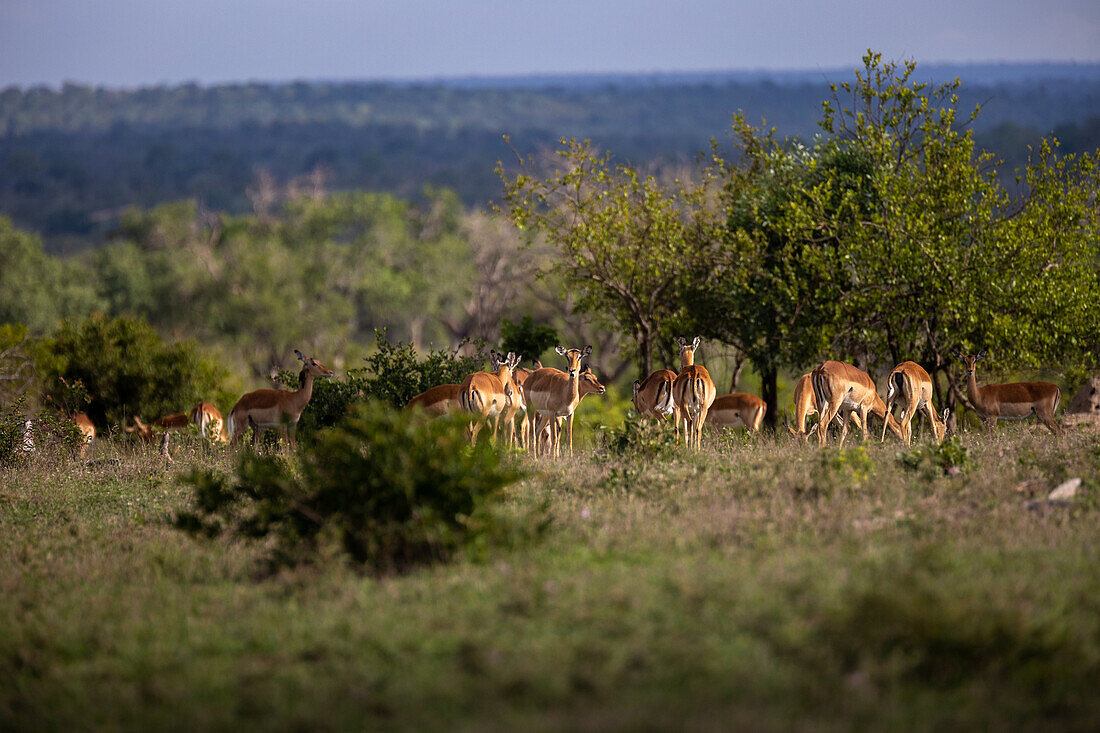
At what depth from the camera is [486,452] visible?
723 centimetres

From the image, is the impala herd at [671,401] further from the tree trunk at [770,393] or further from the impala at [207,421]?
the tree trunk at [770,393]

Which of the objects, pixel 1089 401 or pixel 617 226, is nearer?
pixel 1089 401

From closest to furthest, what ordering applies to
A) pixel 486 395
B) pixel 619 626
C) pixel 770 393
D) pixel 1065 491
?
pixel 619 626
pixel 1065 491
pixel 486 395
pixel 770 393

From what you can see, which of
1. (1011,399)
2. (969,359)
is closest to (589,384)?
(969,359)

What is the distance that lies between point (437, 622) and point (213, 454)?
8877mm

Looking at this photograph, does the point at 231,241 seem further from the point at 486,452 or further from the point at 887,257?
the point at 486,452

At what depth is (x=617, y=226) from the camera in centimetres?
1667

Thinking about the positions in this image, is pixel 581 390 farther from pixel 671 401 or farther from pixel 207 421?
pixel 207 421

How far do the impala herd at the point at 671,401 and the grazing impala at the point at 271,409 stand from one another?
1 centimetres

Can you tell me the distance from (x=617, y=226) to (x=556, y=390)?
15.0 feet

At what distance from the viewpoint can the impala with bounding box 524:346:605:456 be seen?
12734 millimetres

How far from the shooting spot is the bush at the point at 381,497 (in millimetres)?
6828

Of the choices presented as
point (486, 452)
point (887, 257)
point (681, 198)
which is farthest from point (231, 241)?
point (486, 452)

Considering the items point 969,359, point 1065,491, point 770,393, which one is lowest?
point 770,393
